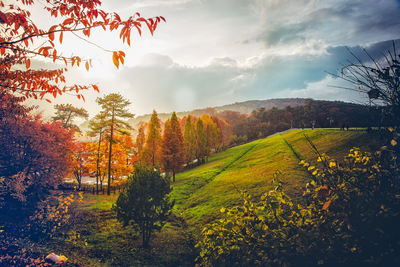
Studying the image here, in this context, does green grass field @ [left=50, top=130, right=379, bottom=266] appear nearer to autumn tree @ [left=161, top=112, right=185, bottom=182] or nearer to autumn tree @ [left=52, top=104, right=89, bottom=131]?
autumn tree @ [left=161, top=112, right=185, bottom=182]

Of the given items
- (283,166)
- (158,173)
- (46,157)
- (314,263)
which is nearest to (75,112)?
(46,157)

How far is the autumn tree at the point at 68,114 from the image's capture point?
2955 cm

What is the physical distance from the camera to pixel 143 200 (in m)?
9.39

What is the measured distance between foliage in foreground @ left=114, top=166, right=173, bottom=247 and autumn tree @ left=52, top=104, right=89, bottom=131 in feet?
87.0

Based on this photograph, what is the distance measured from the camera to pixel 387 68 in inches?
113

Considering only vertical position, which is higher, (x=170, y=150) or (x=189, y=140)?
(x=189, y=140)

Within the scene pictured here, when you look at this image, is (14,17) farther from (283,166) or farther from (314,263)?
(283,166)

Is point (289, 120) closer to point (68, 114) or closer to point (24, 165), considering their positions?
point (68, 114)

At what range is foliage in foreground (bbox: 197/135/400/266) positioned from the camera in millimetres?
2205

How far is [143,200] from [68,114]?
30905 millimetres

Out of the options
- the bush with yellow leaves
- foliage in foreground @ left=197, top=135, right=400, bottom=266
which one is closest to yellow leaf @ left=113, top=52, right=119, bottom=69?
foliage in foreground @ left=197, top=135, right=400, bottom=266

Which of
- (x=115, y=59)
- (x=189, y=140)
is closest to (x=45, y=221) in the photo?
(x=115, y=59)

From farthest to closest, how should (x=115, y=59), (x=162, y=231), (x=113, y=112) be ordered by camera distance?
(x=113, y=112) < (x=162, y=231) < (x=115, y=59)

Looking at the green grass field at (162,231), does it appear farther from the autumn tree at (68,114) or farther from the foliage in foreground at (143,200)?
the autumn tree at (68,114)
